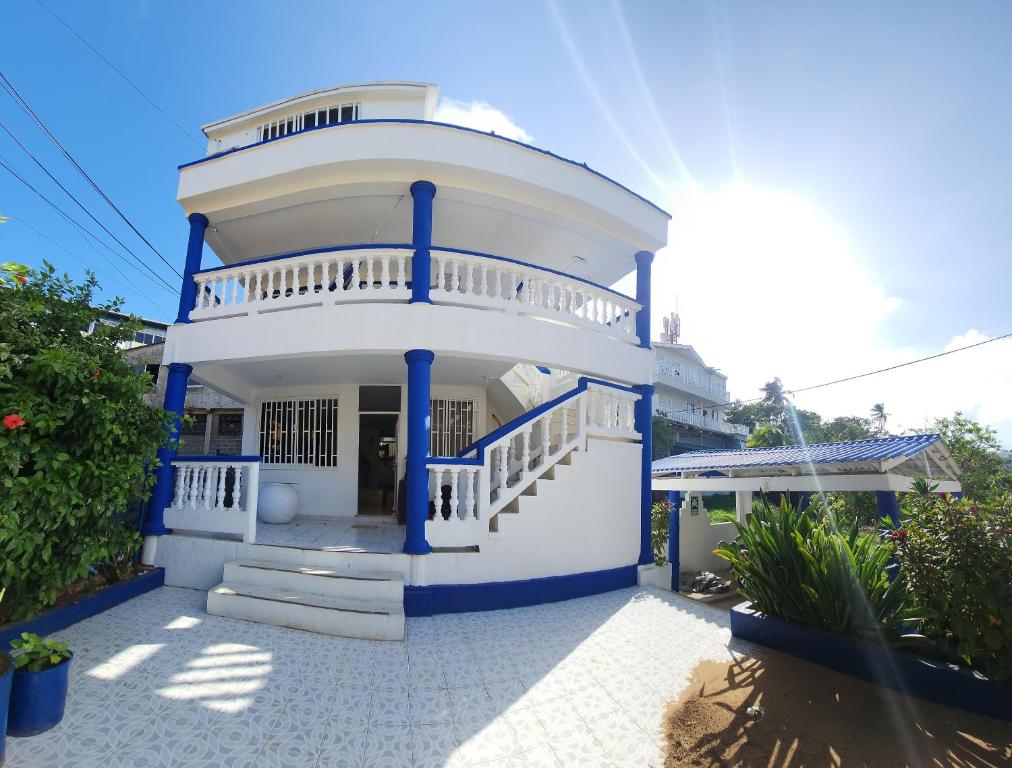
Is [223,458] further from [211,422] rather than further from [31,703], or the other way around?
[211,422]

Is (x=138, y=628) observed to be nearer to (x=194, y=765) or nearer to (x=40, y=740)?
(x=40, y=740)

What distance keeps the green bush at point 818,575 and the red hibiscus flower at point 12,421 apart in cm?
595

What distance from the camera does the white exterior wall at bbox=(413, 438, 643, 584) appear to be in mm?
5051

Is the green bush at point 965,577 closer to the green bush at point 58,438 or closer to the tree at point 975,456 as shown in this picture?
the green bush at point 58,438

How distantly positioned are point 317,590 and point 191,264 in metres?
5.00

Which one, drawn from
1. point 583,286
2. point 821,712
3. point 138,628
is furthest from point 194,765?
point 583,286

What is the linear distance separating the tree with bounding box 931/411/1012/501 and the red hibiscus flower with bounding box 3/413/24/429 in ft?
64.6

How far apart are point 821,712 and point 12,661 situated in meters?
5.00

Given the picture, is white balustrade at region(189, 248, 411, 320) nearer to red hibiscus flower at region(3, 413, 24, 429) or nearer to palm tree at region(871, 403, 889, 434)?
red hibiscus flower at region(3, 413, 24, 429)

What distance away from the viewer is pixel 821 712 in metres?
3.02

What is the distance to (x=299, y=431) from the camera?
27.4ft

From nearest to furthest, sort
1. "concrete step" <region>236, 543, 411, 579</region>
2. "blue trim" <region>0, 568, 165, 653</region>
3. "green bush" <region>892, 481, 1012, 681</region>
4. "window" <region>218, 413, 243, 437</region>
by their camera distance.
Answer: "green bush" <region>892, 481, 1012, 681</region> → "blue trim" <region>0, 568, 165, 653</region> → "concrete step" <region>236, 543, 411, 579</region> → "window" <region>218, 413, 243, 437</region>

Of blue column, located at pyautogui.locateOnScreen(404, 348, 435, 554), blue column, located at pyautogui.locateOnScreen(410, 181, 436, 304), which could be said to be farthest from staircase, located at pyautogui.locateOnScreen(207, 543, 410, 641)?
blue column, located at pyautogui.locateOnScreen(410, 181, 436, 304)

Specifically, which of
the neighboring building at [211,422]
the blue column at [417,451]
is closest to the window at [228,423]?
the neighboring building at [211,422]
